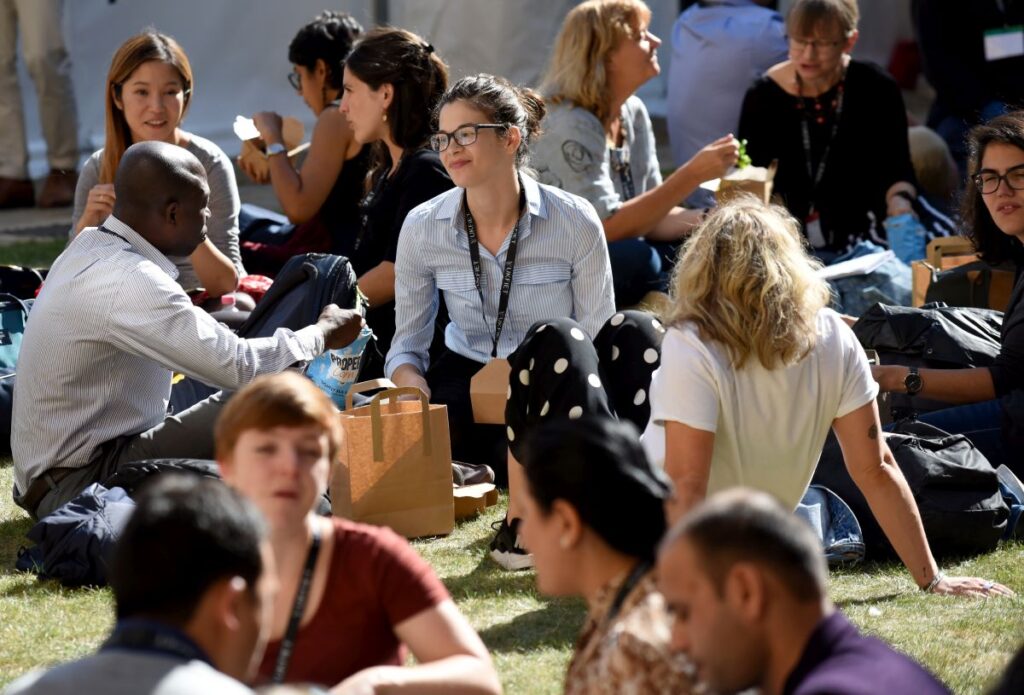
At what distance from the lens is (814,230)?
22.9 feet

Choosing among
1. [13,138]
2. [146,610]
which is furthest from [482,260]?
[13,138]

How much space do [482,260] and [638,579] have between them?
271cm

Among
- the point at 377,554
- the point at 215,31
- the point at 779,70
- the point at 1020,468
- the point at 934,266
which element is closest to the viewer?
the point at 377,554

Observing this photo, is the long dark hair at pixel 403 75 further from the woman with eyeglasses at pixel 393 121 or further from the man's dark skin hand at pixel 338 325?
the man's dark skin hand at pixel 338 325

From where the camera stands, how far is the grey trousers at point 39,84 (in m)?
8.99

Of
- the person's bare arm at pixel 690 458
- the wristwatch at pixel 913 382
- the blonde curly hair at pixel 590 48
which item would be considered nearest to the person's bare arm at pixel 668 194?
the blonde curly hair at pixel 590 48

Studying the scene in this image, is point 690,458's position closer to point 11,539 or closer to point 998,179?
point 998,179

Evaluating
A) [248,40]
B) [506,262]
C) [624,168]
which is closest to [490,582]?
[506,262]

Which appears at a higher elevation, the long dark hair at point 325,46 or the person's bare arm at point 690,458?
the long dark hair at point 325,46

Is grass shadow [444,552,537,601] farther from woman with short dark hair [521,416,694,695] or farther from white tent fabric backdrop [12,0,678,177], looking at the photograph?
white tent fabric backdrop [12,0,678,177]

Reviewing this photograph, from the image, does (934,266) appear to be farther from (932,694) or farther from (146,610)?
(146,610)

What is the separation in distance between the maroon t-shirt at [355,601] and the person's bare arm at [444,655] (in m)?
0.02

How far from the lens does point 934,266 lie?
19.4 ft

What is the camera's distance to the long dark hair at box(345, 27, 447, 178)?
5594mm
